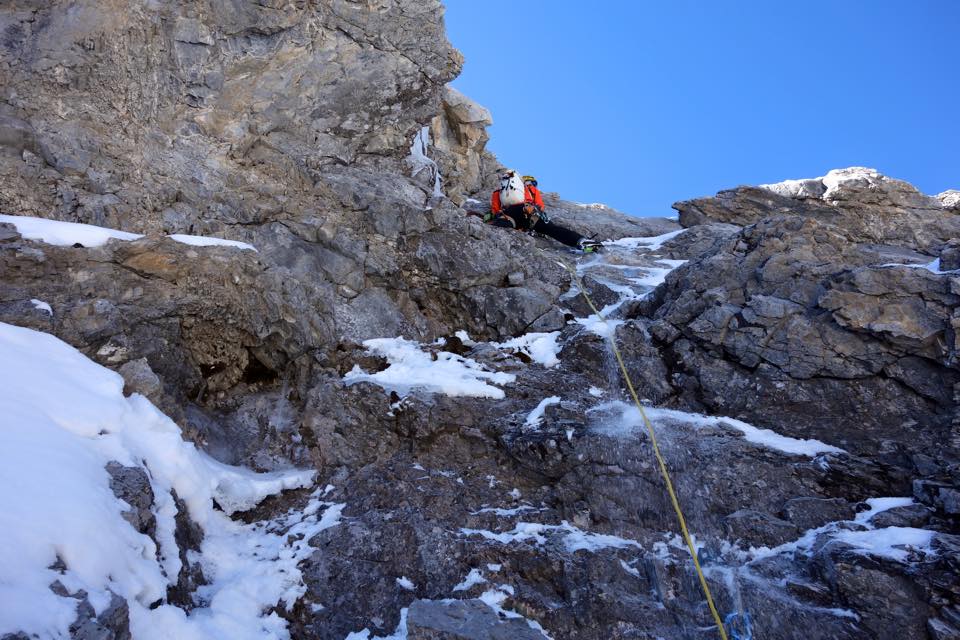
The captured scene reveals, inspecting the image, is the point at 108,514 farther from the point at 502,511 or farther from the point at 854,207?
the point at 854,207

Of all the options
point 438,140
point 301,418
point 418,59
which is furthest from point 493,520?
point 438,140

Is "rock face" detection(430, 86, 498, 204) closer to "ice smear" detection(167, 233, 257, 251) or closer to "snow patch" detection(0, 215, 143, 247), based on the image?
"ice smear" detection(167, 233, 257, 251)

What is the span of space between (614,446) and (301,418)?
413cm

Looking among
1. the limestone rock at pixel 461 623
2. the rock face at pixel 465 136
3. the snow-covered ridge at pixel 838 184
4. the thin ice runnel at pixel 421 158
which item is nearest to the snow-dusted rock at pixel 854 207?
the snow-covered ridge at pixel 838 184

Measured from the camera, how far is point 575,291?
1197 cm

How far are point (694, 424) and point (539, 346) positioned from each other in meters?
2.87

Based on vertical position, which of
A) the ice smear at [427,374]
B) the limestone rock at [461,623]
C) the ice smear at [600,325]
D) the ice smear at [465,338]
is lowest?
the limestone rock at [461,623]

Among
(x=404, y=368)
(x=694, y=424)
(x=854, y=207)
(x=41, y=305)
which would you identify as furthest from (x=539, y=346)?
(x=854, y=207)

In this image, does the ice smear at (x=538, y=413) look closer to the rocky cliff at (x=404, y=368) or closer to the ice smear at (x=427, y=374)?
the rocky cliff at (x=404, y=368)

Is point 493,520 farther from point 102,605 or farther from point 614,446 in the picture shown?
point 102,605

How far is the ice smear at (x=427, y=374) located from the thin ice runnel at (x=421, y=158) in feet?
14.0

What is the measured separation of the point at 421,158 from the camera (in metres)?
13.9

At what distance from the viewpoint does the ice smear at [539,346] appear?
380 inches

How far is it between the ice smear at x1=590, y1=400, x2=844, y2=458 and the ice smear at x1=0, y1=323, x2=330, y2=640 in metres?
3.54
